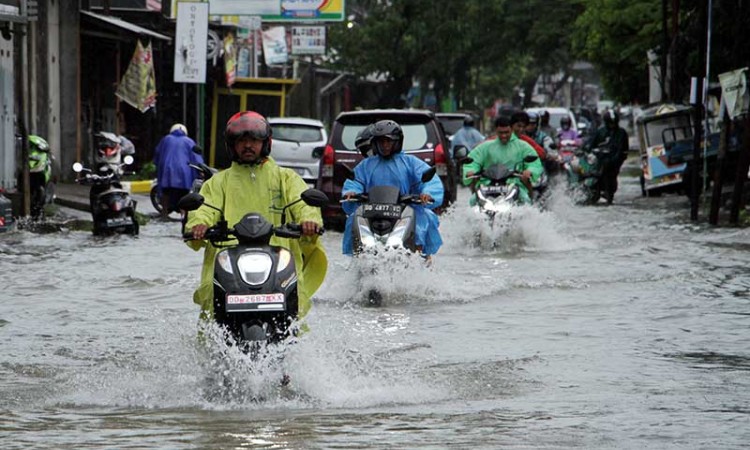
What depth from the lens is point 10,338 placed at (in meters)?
10.2

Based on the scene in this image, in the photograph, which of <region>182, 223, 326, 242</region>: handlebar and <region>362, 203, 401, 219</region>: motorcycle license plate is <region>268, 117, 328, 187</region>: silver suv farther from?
<region>182, 223, 326, 242</region>: handlebar

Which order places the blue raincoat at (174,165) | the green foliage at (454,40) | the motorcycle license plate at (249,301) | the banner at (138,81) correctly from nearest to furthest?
the motorcycle license plate at (249,301)
the blue raincoat at (174,165)
the banner at (138,81)
the green foliage at (454,40)

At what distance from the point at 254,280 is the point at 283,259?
0.22 metres

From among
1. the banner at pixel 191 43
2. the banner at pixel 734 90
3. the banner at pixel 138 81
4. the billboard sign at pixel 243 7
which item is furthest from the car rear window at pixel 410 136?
the billboard sign at pixel 243 7

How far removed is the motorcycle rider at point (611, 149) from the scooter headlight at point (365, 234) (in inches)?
623

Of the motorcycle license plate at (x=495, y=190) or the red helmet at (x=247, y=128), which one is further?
the motorcycle license plate at (x=495, y=190)

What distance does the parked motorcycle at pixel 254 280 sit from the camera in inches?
284

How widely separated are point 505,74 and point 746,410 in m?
71.9

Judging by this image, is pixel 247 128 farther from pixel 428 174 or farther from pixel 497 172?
pixel 497 172

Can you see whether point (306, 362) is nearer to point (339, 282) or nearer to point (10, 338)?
point (10, 338)

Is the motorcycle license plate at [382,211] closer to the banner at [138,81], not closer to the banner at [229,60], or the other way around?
the banner at [138,81]

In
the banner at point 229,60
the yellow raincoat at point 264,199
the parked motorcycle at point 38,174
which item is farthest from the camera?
the banner at point 229,60

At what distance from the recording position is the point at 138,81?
28797 mm

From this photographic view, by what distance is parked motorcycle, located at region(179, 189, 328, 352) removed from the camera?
23.7 feet
